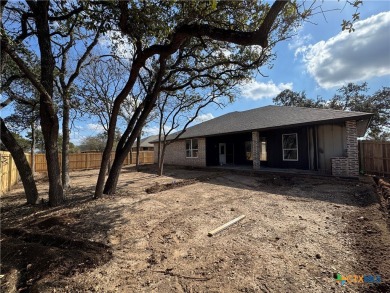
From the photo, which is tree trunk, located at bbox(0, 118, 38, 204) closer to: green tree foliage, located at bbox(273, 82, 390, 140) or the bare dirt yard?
the bare dirt yard

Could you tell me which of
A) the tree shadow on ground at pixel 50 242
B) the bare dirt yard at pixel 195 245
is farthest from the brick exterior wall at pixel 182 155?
the tree shadow on ground at pixel 50 242

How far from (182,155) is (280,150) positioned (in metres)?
9.12

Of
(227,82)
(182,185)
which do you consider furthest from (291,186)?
(227,82)

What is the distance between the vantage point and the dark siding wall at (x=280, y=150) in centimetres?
1160

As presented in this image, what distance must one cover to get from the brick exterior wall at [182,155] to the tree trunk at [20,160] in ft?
38.7

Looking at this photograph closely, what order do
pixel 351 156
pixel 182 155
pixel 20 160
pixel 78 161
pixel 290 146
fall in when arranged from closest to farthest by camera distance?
pixel 20 160
pixel 351 156
pixel 290 146
pixel 182 155
pixel 78 161

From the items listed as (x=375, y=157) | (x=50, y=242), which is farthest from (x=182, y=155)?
(x=50, y=242)

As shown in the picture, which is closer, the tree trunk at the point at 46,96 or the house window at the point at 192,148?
the tree trunk at the point at 46,96

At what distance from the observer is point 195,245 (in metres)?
3.70

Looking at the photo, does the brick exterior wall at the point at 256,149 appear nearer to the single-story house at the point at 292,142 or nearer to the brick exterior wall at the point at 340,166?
the single-story house at the point at 292,142

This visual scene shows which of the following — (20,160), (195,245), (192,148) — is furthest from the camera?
(192,148)

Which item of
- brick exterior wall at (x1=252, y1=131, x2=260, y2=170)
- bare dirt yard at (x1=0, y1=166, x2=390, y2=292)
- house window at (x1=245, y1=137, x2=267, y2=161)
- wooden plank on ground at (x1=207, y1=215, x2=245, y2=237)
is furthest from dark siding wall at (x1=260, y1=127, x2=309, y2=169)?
wooden plank on ground at (x1=207, y1=215, x2=245, y2=237)

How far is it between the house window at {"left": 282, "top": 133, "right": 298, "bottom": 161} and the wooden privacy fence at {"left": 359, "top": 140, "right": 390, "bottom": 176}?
3.23 metres

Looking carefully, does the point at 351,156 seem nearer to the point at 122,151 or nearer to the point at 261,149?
the point at 261,149
